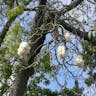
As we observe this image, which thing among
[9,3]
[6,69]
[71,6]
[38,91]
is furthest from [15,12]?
[38,91]

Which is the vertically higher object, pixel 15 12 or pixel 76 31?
pixel 15 12

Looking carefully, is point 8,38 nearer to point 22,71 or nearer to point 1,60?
point 1,60

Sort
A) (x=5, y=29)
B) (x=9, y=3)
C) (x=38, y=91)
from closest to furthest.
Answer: (x=9, y=3)
(x=5, y=29)
(x=38, y=91)

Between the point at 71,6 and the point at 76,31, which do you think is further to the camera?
the point at 71,6

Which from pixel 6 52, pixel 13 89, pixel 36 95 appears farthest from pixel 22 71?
pixel 36 95

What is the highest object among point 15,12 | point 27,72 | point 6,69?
point 15,12

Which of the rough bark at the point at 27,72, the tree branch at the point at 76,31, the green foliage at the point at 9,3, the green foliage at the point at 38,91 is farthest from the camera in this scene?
the green foliage at the point at 38,91

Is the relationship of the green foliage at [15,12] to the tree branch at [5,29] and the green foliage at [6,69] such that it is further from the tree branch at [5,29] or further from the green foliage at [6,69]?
the green foliage at [6,69]

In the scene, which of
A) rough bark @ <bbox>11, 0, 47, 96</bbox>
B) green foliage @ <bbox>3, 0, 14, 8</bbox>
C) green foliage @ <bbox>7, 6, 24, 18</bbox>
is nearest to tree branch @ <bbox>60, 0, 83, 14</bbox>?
rough bark @ <bbox>11, 0, 47, 96</bbox>

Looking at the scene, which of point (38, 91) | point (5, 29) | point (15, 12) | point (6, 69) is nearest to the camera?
point (15, 12)

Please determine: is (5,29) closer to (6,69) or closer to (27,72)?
(6,69)

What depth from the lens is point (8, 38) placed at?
740cm

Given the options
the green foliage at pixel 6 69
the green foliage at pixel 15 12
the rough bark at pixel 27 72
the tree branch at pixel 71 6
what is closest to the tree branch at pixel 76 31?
the tree branch at pixel 71 6

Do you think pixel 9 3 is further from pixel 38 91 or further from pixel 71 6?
pixel 38 91
